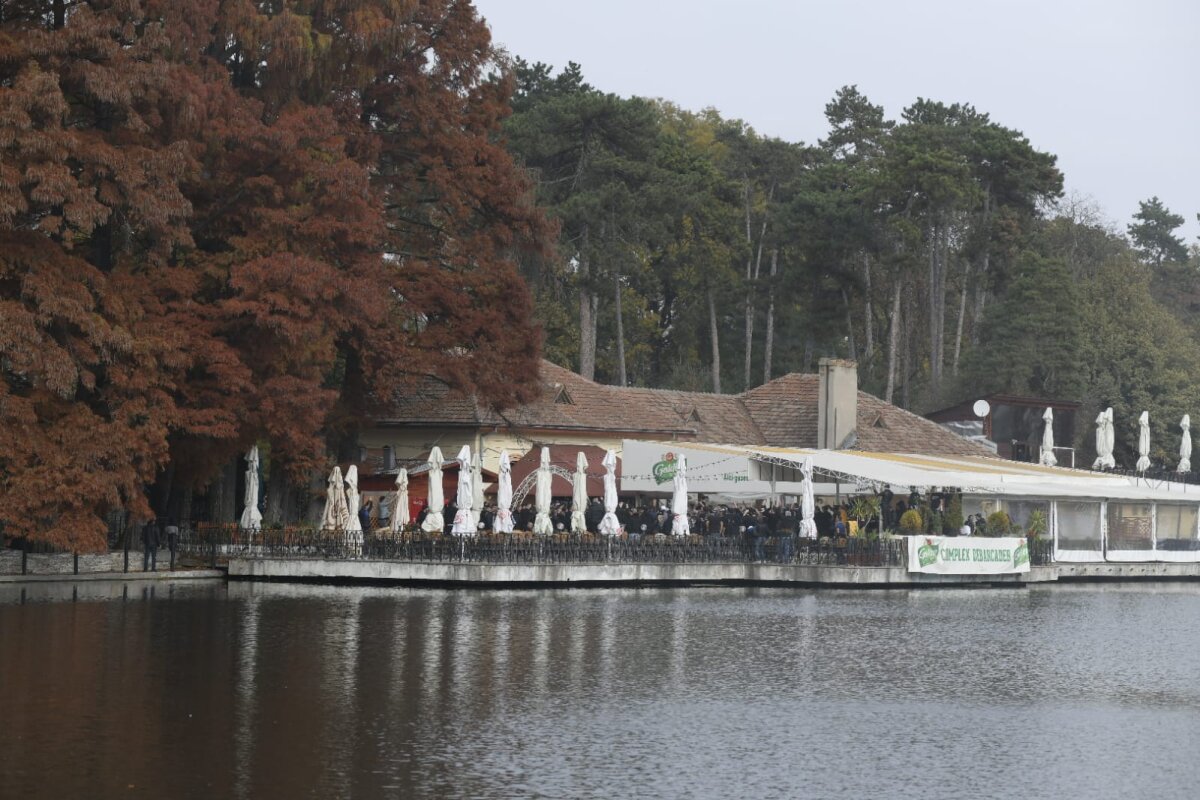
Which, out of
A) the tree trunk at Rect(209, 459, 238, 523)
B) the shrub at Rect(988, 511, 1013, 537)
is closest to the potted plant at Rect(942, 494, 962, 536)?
the shrub at Rect(988, 511, 1013, 537)

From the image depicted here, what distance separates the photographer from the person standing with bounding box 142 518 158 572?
39.7 meters

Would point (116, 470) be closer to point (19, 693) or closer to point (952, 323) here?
point (19, 693)

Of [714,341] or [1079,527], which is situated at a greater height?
[714,341]

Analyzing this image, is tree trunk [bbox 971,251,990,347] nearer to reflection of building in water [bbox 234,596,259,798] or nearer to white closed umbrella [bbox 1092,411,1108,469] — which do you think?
white closed umbrella [bbox 1092,411,1108,469]

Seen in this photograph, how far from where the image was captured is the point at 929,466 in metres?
48.7

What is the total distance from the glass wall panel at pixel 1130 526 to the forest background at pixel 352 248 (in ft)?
60.3

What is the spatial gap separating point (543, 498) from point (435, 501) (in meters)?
2.66

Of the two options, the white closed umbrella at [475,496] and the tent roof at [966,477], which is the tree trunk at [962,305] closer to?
the tent roof at [966,477]

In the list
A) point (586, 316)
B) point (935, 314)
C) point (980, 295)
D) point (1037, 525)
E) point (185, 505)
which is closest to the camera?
point (185, 505)

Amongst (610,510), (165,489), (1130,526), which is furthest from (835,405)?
(165,489)

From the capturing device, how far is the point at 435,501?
1639 inches

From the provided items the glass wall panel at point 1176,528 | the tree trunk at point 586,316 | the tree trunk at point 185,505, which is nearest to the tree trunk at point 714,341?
the tree trunk at point 586,316

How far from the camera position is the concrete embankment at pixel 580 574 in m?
39.2

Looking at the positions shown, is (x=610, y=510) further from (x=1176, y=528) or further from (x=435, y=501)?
(x=1176, y=528)
